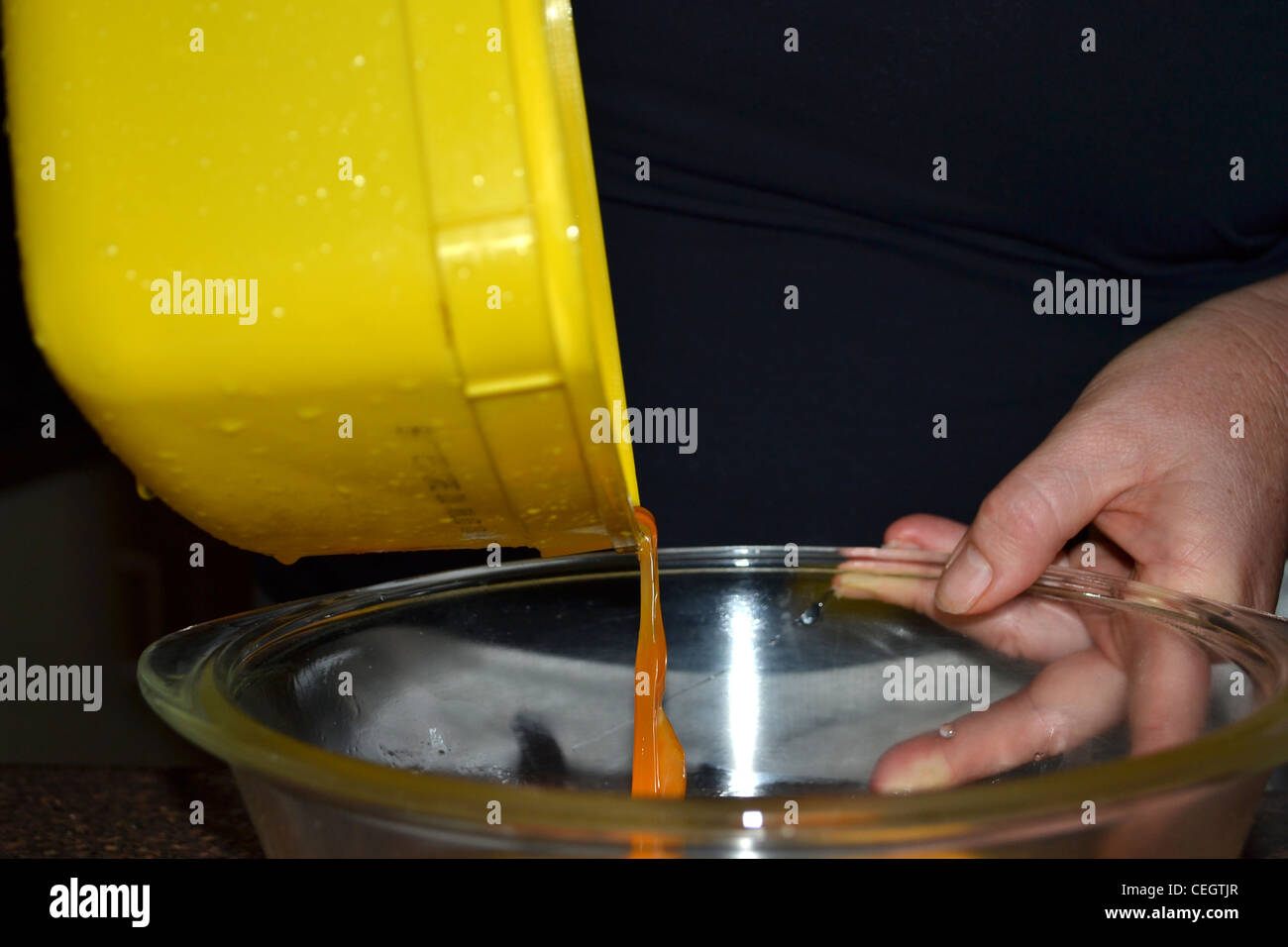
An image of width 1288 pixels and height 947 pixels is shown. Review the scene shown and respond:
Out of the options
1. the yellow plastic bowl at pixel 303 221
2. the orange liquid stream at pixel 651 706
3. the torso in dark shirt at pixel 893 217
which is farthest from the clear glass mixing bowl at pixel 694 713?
the torso in dark shirt at pixel 893 217

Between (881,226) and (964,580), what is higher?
(881,226)

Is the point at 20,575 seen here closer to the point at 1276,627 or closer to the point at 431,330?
the point at 431,330

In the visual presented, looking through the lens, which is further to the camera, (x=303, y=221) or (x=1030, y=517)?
(x=1030, y=517)

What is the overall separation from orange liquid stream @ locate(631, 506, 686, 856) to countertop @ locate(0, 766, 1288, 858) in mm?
195

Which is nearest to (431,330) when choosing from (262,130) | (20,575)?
(262,130)

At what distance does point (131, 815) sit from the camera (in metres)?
0.60

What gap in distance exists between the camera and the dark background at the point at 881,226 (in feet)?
2.39

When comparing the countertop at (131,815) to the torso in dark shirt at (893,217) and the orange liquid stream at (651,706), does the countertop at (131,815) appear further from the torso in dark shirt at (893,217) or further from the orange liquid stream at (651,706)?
the torso in dark shirt at (893,217)

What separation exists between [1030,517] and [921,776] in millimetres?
A: 151

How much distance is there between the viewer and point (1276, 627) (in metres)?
0.46

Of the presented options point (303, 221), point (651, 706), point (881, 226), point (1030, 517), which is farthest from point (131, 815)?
point (881, 226)

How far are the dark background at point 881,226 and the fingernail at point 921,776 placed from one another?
35 cm

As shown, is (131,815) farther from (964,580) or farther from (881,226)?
(881,226)
